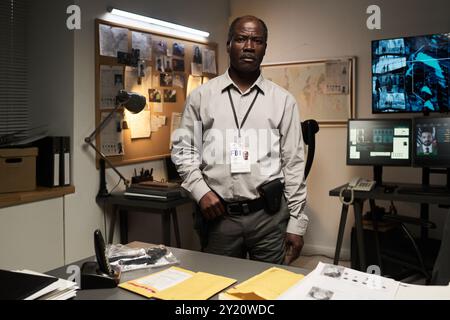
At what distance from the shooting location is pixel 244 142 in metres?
2.00

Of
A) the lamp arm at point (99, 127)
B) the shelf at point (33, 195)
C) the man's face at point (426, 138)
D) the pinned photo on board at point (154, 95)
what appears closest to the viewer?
the shelf at point (33, 195)

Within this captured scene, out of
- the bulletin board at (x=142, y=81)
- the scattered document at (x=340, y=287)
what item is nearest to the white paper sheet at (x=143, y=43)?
the bulletin board at (x=142, y=81)

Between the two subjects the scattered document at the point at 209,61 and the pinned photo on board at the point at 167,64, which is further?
the scattered document at the point at 209,61

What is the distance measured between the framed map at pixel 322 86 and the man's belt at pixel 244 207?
7.30 feet

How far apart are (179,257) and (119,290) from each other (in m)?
0.34

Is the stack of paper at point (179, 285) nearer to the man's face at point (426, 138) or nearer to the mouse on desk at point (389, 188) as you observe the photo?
the mouse on desk at point (389, 188)

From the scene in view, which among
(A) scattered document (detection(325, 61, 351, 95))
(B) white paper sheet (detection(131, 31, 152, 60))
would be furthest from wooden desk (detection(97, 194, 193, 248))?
(A) scattered document (detection(325, 61, 351, 95))

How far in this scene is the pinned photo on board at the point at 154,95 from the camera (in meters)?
3.40

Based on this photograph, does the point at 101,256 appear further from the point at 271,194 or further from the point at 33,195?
the point at 33,195

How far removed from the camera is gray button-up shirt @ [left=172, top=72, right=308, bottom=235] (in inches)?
77.5

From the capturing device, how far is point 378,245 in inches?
113

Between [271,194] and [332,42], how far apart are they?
8.04ft

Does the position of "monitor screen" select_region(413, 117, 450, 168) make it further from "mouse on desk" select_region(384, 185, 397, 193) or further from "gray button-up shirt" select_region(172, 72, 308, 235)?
"gray button-up shirt" select_region(172, 72, 308, 235)
